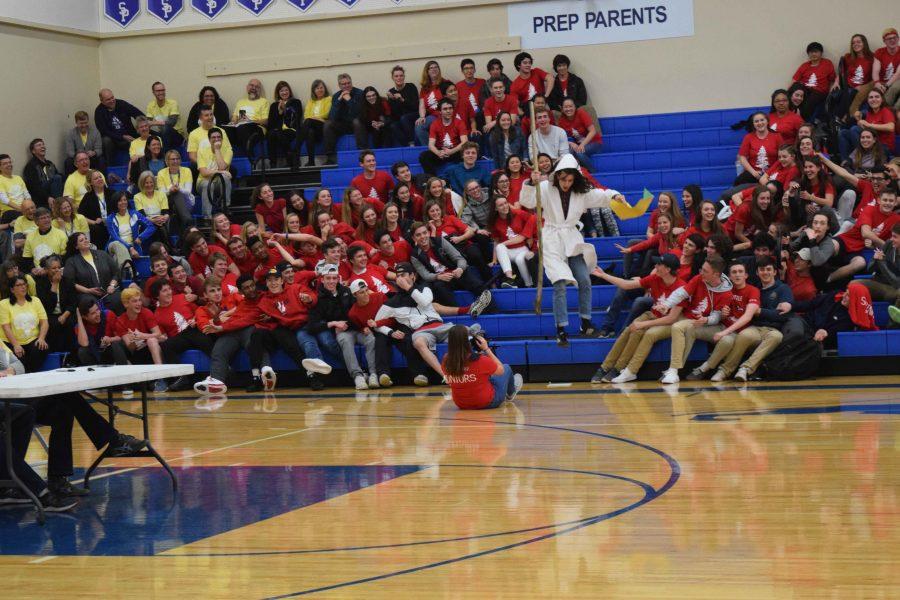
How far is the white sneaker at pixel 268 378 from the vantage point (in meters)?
12.3

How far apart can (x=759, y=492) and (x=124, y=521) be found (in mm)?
3084

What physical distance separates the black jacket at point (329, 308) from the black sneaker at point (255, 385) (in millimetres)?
753

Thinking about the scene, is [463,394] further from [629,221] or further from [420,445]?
[629,221]

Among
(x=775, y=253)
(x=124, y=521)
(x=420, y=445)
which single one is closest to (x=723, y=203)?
(x=775, y=253)

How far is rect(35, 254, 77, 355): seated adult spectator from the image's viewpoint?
1308 centimetres

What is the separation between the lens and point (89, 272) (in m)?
13.5

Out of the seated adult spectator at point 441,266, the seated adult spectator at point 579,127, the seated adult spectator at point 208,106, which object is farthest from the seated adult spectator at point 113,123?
the seated adult spectator at point 579,127

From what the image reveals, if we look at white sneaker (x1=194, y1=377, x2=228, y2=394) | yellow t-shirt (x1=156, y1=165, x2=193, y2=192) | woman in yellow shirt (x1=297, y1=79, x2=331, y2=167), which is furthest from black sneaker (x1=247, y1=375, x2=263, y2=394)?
woman in yellow shirt (x1=297, y1=79, x2=331, y2=167)

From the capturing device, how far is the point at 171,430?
30.7ft

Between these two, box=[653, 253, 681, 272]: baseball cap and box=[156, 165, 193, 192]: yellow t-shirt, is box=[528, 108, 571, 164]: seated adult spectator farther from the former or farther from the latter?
box=[156, 165, 193, 192]: yellow t-shirt

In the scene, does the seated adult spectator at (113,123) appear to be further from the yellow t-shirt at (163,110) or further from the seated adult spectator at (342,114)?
the seated adult spectator at (342,114)

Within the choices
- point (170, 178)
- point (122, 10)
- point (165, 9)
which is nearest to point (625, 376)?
point (170, 178)

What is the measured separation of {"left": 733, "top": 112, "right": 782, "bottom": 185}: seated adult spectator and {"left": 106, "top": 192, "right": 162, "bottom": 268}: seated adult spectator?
6958mm

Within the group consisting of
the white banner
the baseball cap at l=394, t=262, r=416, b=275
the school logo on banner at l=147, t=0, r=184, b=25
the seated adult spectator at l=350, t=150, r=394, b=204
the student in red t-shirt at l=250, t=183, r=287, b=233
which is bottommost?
the baseball cap at l=394, t=262, r=416, b=275
